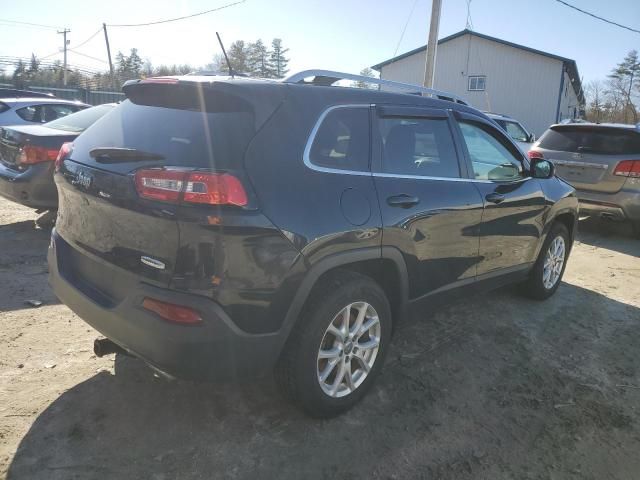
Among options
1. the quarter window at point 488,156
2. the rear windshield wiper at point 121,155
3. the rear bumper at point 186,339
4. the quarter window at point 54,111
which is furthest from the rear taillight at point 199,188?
the quarter window at point 54,111

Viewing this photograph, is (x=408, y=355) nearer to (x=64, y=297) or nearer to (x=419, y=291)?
(x=419, y=291)

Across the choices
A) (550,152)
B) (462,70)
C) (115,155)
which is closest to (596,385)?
(115,155)

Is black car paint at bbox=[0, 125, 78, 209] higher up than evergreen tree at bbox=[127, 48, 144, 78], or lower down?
lower down

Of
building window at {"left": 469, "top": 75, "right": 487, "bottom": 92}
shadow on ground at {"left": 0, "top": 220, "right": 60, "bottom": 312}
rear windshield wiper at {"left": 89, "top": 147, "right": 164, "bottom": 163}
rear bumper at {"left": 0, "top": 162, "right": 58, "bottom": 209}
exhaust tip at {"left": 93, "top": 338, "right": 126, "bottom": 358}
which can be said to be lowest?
shadow on ground at {"left": 0, "top": 220, "right": 60, "bottom": 312}

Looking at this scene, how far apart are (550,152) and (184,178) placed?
7.13 metres

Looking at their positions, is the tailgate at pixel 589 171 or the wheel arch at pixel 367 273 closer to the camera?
the wheel arch at pixel 367 273

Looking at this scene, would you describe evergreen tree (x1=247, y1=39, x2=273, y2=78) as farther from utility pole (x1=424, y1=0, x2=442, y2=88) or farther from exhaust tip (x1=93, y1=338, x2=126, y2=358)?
exhaust tip (x1=93, y1=338, x2=126, y2=358)

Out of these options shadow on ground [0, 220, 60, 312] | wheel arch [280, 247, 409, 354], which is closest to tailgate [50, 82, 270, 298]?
wheel arch [280, 247, 409, 354]

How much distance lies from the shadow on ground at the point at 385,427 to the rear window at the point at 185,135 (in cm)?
132

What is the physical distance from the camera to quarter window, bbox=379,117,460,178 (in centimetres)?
301

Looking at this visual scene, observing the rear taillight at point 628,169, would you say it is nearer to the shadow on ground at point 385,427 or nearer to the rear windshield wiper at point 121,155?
the shadow on ground at point 385,427

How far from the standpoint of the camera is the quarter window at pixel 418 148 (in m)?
3.01

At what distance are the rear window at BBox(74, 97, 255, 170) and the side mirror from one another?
2.90 metres

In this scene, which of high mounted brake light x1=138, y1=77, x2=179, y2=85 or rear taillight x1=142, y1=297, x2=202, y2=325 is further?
high mounted brake light x1=138, y1=77, x2=179, y2=85
